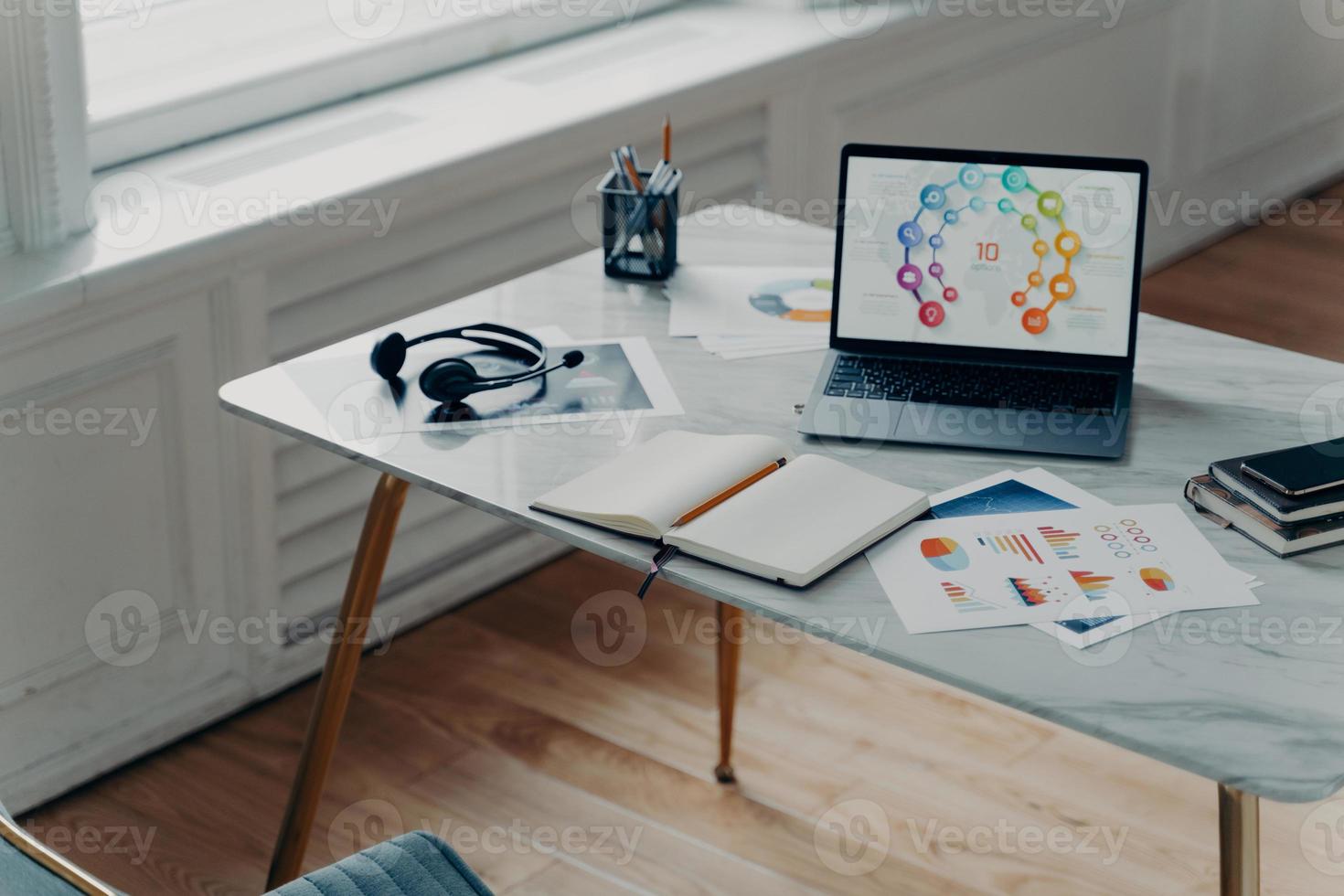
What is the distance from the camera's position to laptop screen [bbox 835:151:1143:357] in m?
1.67

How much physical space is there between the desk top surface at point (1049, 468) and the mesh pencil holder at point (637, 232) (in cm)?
3

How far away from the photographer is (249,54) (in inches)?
97.7

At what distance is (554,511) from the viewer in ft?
4.74

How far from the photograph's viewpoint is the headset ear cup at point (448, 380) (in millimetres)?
1636

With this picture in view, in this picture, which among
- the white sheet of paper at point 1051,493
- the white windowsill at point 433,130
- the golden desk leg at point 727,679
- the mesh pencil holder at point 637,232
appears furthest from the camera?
the golden desk leg at point 727,679

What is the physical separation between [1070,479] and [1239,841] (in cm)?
39

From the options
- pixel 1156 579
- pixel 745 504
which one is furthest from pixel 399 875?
pixel 1156 579

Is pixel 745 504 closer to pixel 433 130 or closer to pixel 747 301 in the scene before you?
pixel 747 301

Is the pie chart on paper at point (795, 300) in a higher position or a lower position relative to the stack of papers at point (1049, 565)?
higher

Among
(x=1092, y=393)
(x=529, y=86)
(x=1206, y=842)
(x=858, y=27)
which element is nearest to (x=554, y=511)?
(x=1092, y=393)

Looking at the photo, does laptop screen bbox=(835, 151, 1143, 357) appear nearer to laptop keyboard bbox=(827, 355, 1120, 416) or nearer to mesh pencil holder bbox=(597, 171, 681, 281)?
laptop keyboard bbox=(827, 355, 1120, 416)

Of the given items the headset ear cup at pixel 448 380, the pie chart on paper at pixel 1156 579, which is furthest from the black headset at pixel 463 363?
the pie chart on paper at pixel 1156 579

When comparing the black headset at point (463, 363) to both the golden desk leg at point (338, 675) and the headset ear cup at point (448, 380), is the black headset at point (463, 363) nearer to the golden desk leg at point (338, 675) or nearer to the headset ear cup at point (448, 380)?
the headset ear cup at point (448, 380)

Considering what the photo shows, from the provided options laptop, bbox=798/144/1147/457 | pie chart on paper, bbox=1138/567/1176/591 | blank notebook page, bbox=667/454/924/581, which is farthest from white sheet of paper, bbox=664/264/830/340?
pie chart on paper, bbox=1138/567/1176/591
